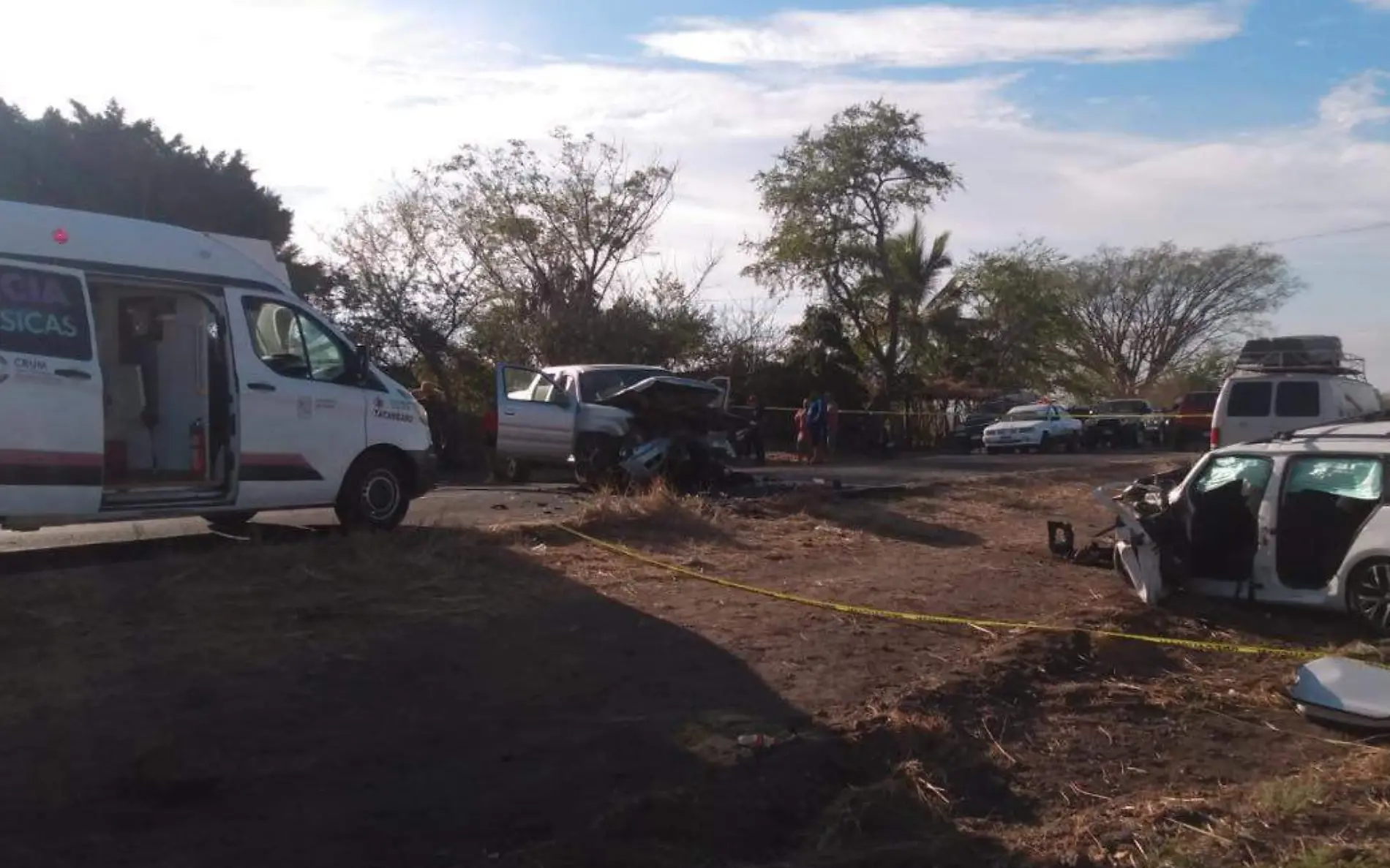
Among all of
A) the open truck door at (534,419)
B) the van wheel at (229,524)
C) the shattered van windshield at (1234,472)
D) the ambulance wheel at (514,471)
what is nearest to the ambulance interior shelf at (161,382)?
the van wheel at (229,524)

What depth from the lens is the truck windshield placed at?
18234 mm

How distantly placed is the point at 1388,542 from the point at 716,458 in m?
8.99

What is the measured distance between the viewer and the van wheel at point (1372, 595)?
8672mm

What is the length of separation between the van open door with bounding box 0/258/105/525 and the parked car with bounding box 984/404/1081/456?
28465 mm

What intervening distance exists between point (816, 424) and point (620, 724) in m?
21.5

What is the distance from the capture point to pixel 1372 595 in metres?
8.74


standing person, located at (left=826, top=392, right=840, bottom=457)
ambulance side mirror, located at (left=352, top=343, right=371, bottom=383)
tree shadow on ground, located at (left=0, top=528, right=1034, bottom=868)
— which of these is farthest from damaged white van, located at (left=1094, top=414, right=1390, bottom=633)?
standing person, located at (left=826, top=392, right=840, bottom=457)

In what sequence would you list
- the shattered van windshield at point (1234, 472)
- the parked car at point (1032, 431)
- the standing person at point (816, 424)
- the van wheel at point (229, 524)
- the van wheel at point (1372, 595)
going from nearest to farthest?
the van wheel at point (1372, 595) < the shattered van windshield at point (1234, 472) < the van wheel at point (229, 524) < the standing person at point (816, 424) < the parked car at point (1032, 431)

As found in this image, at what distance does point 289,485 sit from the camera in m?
10.6

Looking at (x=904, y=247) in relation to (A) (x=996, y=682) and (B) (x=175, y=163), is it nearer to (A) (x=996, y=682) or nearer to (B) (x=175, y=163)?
(B) (x=175, y=163)

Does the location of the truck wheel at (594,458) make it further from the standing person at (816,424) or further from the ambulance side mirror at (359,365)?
the standing person at (816,424)

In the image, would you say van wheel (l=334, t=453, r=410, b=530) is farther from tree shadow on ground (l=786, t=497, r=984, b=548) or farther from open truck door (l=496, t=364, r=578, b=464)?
open truck door (l=496, t=364, r=578, b=464)

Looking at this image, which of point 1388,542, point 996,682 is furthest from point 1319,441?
point 996,682

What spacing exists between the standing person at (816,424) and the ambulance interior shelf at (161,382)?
59.4 feet
